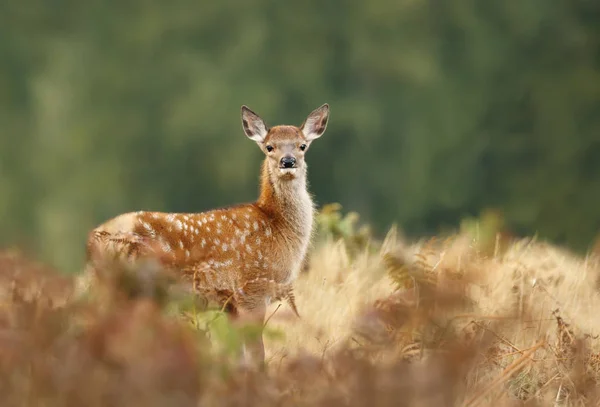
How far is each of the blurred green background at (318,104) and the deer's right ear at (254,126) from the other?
2033 cm

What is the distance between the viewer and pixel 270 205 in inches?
249

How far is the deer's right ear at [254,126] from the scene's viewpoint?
6.65 m

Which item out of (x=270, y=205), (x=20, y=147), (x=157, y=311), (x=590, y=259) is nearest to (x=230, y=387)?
(x=157, y=311)

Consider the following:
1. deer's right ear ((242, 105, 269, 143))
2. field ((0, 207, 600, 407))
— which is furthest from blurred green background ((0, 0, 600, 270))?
field ((0, 207, 600, 407))

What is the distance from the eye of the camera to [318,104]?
29.3 meters

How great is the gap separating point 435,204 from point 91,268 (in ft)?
80.5

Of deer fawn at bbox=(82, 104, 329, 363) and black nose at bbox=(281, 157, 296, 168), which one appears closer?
deer fawn at bbox=(82, 104, 329, 363)

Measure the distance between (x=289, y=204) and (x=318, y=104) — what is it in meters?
23.1

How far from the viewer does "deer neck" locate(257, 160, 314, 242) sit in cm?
623

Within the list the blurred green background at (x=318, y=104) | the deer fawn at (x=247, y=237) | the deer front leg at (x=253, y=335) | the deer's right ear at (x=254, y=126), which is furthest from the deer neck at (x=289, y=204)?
the blurred green background at (x=318, y=104)

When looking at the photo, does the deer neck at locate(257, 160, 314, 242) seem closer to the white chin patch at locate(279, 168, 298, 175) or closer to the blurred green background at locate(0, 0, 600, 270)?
the white chin patch at locate(279, 168, 298, 175)

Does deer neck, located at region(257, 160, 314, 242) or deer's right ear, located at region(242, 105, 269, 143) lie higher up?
deer's right ear, located at region(242, 105, 269, 143)

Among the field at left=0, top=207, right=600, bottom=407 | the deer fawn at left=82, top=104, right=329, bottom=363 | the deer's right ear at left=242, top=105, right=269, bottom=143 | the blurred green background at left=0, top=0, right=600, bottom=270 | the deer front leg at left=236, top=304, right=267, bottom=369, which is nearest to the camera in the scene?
the field at left=0, top=207, right=600, bottom=407

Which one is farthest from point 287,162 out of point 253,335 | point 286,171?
point 253,335
